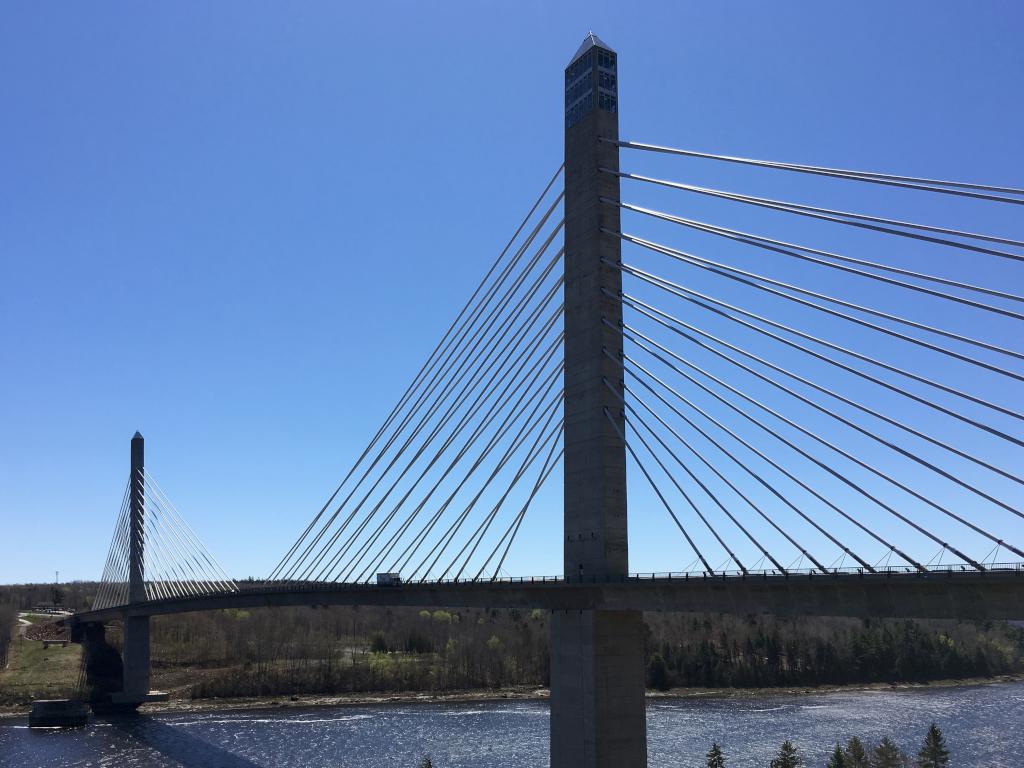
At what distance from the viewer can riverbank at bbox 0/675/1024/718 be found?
88.8m

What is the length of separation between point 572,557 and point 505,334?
11.7 m

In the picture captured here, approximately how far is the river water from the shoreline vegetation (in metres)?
9.65

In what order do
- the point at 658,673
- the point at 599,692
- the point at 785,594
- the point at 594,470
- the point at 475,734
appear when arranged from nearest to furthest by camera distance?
the point at 785,594, the point at 599,692, the point at 594,470, the point at 475,734, the point at 658,673

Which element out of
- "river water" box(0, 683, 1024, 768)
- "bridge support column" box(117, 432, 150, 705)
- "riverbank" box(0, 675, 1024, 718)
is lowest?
"riverbank" box(0, 675, 1024, 718)

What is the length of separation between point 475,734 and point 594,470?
143 feet

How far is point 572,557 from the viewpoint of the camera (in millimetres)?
35625

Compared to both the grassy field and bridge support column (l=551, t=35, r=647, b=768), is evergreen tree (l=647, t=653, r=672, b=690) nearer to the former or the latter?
the grassy field

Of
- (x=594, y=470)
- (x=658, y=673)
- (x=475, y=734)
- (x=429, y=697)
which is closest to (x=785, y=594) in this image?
Result: (x=594, y=470)

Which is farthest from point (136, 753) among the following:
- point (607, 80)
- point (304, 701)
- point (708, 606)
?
point (607, 80)

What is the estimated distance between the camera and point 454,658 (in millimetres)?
108938

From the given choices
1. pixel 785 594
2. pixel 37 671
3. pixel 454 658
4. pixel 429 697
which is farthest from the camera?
pixel 454 658

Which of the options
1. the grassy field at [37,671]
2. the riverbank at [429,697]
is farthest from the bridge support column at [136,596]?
the grassy field at [37,671]

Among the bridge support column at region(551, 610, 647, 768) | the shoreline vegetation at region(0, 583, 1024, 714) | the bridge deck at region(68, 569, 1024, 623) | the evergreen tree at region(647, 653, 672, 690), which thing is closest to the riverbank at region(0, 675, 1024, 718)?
the shoreline vegetation at region(0, 583, 1024, 714)

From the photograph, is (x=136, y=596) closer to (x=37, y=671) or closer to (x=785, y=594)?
(x=37, y=671)
